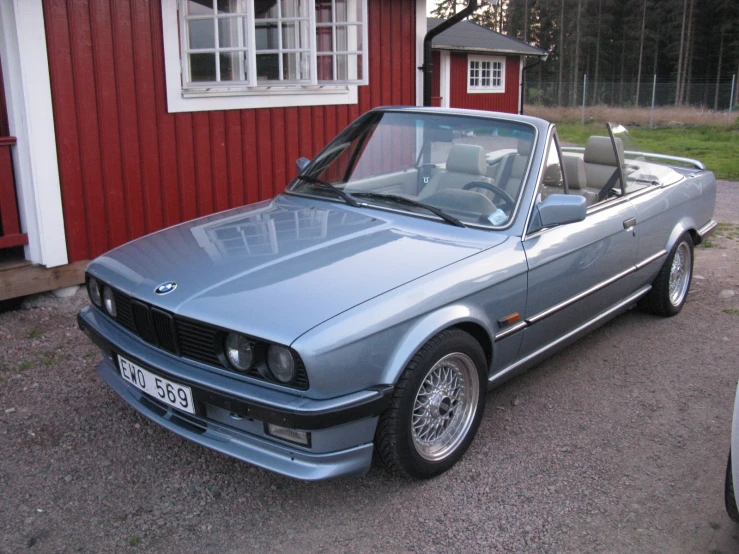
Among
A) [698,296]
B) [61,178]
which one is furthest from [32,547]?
[698,296]

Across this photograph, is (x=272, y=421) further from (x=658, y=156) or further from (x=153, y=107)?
(x=658, y=156)

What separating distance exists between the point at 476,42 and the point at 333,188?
61.8 ft

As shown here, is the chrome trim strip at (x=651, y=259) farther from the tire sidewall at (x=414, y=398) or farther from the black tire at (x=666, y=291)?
the tire sidewall at (x=414, y=398)

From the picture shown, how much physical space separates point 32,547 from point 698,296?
539 cm

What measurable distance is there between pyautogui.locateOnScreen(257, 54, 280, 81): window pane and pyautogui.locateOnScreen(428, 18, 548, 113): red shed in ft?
43.9

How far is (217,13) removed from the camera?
6492mm

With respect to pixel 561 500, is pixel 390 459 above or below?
above

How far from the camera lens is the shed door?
5535 mm

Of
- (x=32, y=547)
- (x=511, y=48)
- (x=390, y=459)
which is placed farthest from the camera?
(x=511, y=48)

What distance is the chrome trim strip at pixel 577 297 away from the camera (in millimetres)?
3816

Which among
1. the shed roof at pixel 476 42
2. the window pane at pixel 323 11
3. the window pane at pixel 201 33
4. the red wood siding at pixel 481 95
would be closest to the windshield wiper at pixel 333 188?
the window pane at pixel 201 33

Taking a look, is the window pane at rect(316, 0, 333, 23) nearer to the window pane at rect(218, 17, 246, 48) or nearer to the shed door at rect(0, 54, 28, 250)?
the window pane at rect(218, 17, 246, 48)

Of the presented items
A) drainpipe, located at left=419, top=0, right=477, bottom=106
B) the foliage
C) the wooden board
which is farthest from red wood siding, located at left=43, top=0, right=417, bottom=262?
the foliage

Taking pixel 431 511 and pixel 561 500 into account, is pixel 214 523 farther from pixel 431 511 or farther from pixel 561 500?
pixel 561 500
